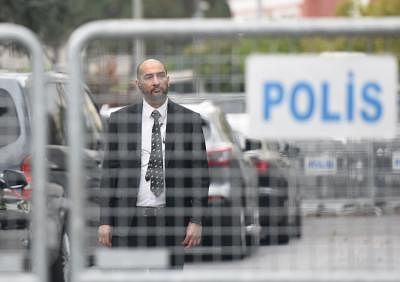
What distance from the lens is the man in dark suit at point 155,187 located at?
6.35 metres

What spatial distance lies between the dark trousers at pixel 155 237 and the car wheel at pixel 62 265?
2.26 meters

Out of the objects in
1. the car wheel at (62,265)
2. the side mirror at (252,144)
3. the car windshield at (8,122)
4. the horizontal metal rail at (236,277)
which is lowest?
the car wheel at (62,265)

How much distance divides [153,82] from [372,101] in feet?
5.44

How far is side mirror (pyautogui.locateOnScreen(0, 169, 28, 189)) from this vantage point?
7389mm

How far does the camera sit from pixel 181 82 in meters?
6.95

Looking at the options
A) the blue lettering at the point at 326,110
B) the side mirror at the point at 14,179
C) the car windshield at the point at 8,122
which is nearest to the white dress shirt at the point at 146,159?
the car windshield at the point at 8,122

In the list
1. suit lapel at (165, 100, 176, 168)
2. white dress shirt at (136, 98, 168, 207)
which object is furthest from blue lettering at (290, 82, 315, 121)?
white dress shirt at (136, 98, 168, 207)

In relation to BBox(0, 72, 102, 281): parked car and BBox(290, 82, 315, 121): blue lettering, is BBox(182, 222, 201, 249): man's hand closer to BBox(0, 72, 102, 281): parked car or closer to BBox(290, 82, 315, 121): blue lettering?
BBox(0, 72, 102, 281): parked car

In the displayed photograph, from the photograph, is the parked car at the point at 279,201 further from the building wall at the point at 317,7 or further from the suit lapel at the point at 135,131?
the building wall at the point at 317,7

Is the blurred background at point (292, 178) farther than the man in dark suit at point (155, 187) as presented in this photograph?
No

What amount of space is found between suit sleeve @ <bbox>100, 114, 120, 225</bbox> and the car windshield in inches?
20.4

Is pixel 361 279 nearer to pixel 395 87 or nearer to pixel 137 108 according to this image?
pixel 395 87

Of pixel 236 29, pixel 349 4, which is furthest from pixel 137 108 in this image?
pixel 349 4

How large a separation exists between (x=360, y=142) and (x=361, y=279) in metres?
0.62
